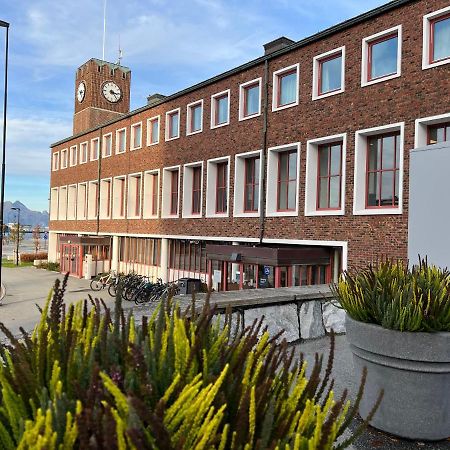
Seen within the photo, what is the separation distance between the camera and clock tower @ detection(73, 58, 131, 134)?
51.0 metres

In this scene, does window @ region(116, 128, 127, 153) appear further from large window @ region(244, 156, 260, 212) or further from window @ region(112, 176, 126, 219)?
large window @ region(244, 156, 260, 212)

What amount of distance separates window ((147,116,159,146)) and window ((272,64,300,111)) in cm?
1043

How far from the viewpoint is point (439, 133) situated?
1317cm

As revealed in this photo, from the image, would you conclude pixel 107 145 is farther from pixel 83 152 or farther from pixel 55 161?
pixel 55 161

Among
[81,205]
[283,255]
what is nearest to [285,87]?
[283,255]

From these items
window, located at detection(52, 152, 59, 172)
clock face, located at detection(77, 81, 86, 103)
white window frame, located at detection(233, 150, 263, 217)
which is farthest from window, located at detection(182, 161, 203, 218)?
clock face, located at detection(77, 81, 86, 103)

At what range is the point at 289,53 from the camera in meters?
17.4

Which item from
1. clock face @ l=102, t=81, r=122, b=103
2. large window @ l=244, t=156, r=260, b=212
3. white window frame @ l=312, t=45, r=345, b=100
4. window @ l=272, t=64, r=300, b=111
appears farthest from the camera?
Result: clock face @ l=102, t=81, r=122, b=103

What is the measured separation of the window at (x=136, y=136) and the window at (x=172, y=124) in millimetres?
3665

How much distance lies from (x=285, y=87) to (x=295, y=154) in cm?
273

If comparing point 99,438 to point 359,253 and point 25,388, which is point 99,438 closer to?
point 25,388

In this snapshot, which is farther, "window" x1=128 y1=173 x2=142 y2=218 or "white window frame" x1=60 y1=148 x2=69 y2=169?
"white window frame" x1=60 y1=148 x2=69 y2=169

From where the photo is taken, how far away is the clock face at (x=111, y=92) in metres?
52.1

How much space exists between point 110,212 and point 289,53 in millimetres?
19287
